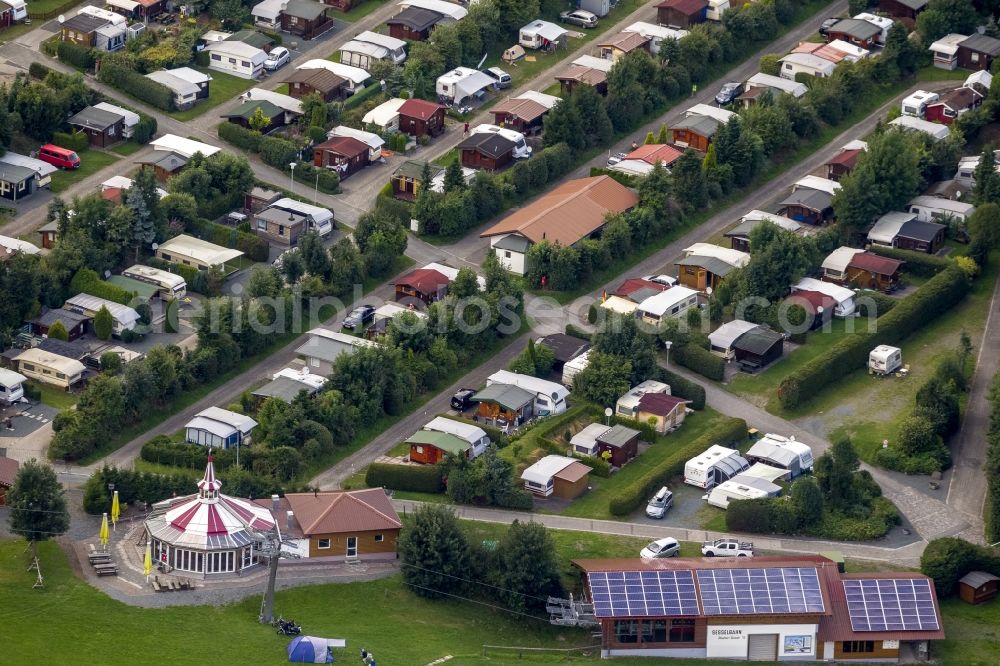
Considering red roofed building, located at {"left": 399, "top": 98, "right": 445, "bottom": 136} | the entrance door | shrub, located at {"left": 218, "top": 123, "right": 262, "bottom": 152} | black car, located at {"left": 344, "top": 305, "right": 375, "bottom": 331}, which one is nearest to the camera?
the entrance door

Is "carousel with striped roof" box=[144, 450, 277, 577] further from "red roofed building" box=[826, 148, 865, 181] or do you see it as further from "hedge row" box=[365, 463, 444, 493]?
"red roofed building" box=[826, 148, 865, 181]

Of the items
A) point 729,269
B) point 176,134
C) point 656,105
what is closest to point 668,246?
point 729,269

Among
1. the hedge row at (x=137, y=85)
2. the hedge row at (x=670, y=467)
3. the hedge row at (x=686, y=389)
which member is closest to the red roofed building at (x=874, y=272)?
the hedge row at (x=686, y=389)

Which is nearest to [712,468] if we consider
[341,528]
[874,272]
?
[341,528]

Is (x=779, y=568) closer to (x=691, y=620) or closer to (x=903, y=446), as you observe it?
(x=691, y=620)

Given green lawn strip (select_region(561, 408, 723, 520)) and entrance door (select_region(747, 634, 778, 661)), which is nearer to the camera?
entrance door (select_region(747, 634, 778, 661))

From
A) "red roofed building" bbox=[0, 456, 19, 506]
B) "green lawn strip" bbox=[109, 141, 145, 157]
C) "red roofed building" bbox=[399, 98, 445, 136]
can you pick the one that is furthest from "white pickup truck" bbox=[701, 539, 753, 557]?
"green lawn strip" bbox=[109, 141, 145, 157]
